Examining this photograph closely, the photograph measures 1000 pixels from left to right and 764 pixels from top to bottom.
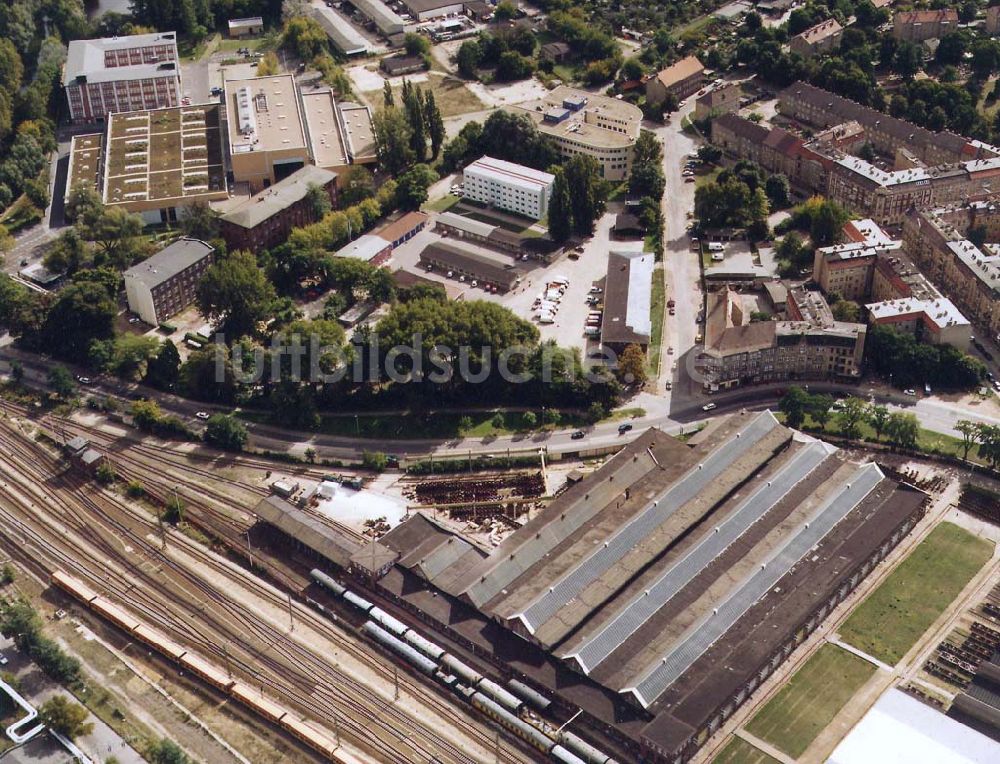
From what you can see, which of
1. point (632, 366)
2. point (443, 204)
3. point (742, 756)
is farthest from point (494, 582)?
point (443, 204)

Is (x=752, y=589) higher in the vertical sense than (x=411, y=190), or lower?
lower

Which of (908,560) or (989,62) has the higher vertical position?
(989,62)

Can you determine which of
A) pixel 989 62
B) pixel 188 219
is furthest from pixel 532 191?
pixel 989 62

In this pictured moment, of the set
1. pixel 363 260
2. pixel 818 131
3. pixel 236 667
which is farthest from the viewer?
pixel 818 131

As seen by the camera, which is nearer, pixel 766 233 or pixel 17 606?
pixel 17 606

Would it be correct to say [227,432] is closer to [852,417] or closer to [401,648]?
[401,648]

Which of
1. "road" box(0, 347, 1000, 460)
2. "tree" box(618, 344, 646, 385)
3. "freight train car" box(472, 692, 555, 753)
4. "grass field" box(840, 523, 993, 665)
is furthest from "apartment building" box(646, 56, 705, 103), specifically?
"freight train car" box(472, 692, 555, 753)

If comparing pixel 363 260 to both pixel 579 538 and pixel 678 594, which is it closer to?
pixel 579 538
